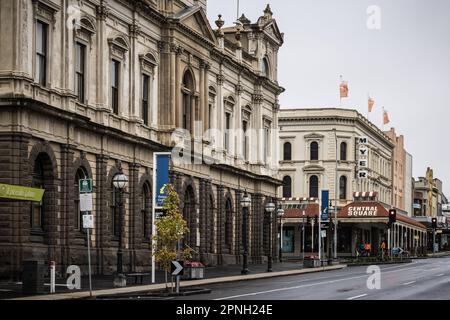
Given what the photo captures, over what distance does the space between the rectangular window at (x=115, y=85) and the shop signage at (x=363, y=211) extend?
2253 inches

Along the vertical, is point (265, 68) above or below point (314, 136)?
above

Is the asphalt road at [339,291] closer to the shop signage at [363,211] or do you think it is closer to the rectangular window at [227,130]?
the rectangular window at [227,130]

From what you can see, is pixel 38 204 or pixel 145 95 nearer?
pixel 38 204

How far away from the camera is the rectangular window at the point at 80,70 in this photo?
5062cm

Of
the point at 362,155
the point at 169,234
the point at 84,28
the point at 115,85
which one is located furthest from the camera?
the point at 362,155

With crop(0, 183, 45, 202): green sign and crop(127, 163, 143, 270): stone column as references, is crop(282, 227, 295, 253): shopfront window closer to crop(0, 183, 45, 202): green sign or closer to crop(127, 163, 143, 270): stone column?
crop(127, 163, 143, 270): stone column

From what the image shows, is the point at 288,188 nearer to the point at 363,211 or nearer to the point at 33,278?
the point at 363,211

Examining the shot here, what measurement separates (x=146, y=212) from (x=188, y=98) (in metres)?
10.5

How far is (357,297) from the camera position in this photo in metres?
34.2

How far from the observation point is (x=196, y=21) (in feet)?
217

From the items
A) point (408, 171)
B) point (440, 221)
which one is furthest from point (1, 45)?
point (440, 221)

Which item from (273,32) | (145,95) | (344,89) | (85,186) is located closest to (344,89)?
(344,89)

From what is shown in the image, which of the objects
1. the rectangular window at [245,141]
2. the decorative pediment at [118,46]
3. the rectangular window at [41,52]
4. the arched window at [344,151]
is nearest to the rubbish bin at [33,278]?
the rectangular window at [41,52]

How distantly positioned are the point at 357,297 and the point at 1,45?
19.3m
